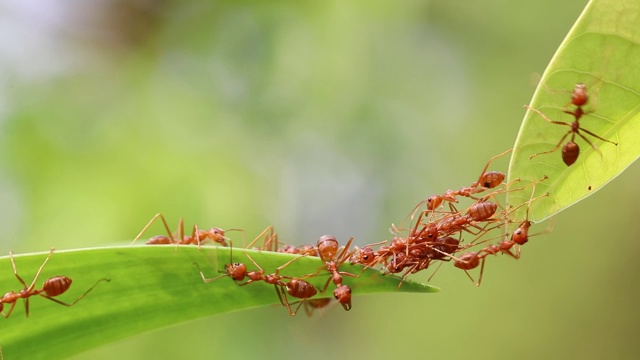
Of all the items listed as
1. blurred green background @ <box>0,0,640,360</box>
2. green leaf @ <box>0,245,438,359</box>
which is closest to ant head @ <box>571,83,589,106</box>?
green leaf @ <box>0,245,438,359</box>

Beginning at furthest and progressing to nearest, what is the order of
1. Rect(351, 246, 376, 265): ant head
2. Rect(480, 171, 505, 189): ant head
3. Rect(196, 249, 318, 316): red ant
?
Rect(480, 171, 505, 189): ant head < Rect(351, 246, 376, 265): ant head < Rect(196, 249, 318, 316): red ant

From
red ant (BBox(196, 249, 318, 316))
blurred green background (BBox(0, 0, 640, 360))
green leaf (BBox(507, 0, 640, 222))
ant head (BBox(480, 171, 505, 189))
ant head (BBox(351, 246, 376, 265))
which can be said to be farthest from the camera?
blurred green background (BBox(0, 0, 640, 360))

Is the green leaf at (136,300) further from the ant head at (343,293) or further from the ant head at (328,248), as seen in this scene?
the ant head at (328,248)

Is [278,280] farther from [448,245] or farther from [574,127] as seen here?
[574,127]

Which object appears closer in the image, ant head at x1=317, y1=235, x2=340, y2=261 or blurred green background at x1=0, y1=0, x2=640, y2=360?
ant head at x1=317, y1=235, x2=340, y2=261

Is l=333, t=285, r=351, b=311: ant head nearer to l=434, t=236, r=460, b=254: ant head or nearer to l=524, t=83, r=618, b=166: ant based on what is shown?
l=434, t=236, r=460, b=254: ant head

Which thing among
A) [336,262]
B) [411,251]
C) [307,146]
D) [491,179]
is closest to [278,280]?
[336,262]

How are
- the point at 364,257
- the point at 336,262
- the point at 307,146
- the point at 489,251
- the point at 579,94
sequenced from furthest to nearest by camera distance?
the point at 307,146 < the point at 489,251 < the point at 364,257 < the point at 336,262 < the point at 579,94
